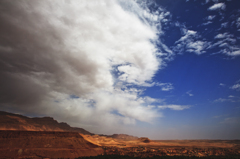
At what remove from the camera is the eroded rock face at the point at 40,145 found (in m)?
42.6

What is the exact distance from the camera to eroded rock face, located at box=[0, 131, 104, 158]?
42.6m

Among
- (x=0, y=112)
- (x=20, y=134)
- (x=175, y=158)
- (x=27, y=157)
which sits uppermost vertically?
(x=0, y=112)

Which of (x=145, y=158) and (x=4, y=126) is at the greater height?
(x=4, y=126)

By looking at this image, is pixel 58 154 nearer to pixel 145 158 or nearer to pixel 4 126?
pixel 145 158

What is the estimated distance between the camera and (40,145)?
4844 centimetres

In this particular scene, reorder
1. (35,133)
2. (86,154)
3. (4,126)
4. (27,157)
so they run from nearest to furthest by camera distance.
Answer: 1. (27,157)
2. (86,154)
3. (35,133)
4. (4,126)

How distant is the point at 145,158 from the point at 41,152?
3513 cm

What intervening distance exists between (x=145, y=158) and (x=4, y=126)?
101 metres

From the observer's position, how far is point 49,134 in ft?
180

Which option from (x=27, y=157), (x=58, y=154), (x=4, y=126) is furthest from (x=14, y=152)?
(x=4, y=126)

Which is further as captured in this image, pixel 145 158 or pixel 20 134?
pixel 20 134

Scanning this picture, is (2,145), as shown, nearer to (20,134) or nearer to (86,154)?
(20,134)

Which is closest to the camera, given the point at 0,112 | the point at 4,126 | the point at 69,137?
the point at 69,137

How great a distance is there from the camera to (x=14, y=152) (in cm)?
4184
